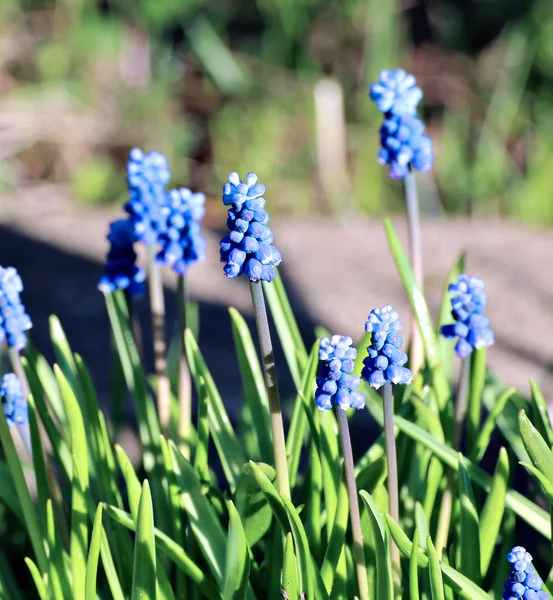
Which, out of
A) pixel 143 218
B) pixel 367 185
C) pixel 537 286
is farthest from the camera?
pixel 367 185

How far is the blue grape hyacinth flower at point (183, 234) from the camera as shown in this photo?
5.75ft

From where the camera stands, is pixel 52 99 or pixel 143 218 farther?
pixel 52 99

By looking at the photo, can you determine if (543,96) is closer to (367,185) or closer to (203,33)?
(367,185)

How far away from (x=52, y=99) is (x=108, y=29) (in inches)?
30.7

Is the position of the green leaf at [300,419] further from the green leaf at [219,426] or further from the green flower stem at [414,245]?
the green flower stem at [414,245]

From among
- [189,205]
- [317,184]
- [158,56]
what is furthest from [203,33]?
[189,205]

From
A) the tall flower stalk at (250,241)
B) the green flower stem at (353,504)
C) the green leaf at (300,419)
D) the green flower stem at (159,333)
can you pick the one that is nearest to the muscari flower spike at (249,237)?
the tall flower stalk at (250,241)

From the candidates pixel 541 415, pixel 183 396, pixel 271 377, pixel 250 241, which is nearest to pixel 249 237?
pixel 250 241

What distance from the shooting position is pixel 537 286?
3.46 metres

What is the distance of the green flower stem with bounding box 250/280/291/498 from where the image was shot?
1310 mm

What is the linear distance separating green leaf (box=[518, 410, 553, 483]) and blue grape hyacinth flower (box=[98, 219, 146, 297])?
0.85 metres

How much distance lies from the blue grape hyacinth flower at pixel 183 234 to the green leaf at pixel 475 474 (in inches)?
21.7

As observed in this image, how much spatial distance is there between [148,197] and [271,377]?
0.58 m

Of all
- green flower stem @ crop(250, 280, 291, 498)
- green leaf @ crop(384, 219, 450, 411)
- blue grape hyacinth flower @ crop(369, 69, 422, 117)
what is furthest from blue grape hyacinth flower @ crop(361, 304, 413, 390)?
blue grape hyacinth flower @ crop(369, 69, 422, 117)
